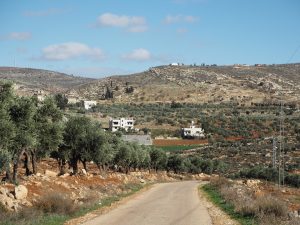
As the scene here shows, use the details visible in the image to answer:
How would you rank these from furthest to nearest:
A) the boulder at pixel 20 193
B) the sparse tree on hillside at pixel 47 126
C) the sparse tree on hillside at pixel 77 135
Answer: the sparse tree on hillside at pixel 77 135
the sparse tree on hillside at pixel 47 126
the boulder at pixel 20 193

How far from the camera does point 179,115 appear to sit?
153 metres

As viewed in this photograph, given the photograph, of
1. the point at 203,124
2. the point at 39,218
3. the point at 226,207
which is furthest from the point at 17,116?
the point at 203,124

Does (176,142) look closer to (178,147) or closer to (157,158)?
(178,147)

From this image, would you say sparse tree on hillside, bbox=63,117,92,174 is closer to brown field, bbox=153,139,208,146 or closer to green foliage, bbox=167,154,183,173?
green foliage, bbox=167,154,183,173

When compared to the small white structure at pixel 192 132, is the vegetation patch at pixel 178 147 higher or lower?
lower

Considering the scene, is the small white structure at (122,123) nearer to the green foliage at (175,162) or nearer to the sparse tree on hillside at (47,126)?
the green foliage at (175,162)

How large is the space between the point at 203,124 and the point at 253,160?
36514mm

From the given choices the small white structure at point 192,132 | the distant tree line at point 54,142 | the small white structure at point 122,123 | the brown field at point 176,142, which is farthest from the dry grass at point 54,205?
the small white structure at point 122,123

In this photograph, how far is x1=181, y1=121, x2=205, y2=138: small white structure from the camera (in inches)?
5133

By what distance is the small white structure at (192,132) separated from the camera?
130375 millimetres

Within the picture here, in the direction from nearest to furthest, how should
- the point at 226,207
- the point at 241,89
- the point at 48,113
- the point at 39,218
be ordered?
the point at 39,218 < the point at 226,207 < the point at 48,113 < the point at 241,89

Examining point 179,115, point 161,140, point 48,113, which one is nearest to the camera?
point 48,113

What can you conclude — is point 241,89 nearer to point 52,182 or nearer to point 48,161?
point 48,161

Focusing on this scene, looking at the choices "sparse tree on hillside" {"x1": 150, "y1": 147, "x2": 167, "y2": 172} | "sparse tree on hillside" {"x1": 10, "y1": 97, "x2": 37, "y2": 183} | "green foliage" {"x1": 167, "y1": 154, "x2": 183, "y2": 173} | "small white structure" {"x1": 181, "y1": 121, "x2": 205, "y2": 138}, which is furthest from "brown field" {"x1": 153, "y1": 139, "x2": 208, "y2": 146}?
"sparse tree on hillside" {"x1": 10, "y1": 97, "x2": 37, "y2": 183}
